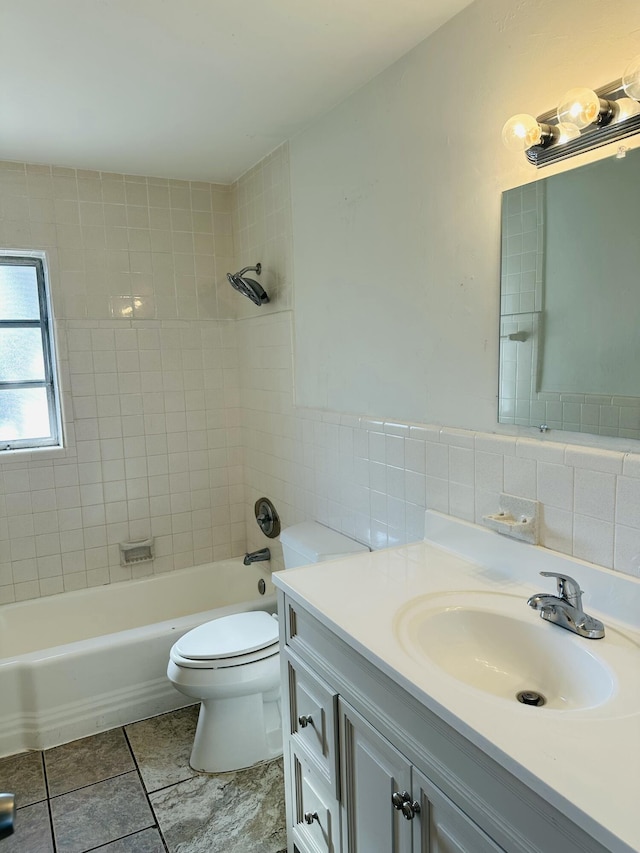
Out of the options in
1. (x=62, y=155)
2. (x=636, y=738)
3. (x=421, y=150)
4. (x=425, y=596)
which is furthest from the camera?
(x=62, y=155)

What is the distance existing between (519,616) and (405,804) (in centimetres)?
46

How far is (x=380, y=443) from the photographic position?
2057mm

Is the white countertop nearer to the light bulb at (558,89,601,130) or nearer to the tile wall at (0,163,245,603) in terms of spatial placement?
the light bulb at (558,89,601,130)

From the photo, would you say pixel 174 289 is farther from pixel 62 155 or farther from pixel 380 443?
pixel 380 443

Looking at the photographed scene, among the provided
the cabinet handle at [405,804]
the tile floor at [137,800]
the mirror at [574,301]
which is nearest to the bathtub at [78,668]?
the tile floor at [137,800]

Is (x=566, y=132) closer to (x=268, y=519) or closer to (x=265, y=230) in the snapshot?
(x=265, y=230)

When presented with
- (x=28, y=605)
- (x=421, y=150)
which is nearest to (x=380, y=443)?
(x=421, y=150)

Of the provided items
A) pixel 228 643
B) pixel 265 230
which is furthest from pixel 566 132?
pixel 228 643

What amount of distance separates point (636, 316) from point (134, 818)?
2089 millimetres

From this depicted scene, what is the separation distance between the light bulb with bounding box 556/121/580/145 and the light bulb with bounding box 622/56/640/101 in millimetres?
134

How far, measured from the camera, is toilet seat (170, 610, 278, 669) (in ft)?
6.84

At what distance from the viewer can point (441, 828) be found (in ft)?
3.40

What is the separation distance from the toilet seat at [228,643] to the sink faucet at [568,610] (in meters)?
1.16

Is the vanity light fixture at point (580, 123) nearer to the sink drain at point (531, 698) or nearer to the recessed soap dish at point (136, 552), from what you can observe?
the sink drain at point (531, 698)
